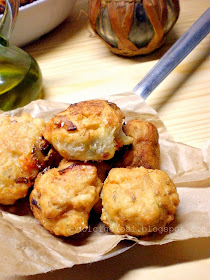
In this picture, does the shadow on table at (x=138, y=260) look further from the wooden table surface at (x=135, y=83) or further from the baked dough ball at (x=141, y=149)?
the baked dough ball at (x=141, y=149)

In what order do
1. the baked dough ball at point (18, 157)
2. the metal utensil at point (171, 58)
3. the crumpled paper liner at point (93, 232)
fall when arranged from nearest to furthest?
the crumpled paper liner at point (93, 232)
the baked dough ball at point (18, 157)
the metal utensil at point (171, 58)

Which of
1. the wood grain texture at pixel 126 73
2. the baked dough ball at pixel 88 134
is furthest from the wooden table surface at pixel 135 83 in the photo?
the baked dough ball at pixel 88 134

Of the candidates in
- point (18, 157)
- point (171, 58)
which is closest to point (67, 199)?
point (18, 157)

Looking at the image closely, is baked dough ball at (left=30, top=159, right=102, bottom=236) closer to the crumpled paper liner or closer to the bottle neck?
the crumpled paper liner

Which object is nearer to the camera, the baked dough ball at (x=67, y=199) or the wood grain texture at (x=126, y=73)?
the baked dough ball at (x=67, y=199)

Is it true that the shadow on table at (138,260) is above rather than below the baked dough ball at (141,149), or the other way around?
below

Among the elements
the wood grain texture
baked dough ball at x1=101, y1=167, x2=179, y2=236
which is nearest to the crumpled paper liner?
baked dough ball at x1=101, y1=167, x2=179, y2=236
